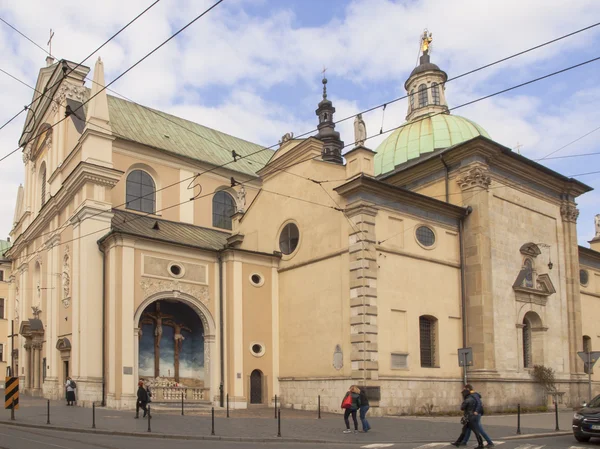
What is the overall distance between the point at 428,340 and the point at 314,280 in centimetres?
505

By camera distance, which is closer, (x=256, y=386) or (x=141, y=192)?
(x=256, y=386)

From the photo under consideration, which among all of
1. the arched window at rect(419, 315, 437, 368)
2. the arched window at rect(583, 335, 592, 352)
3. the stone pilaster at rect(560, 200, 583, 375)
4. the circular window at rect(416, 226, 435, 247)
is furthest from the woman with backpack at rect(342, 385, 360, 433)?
the arched window at rect(583, 335, 592, 352)

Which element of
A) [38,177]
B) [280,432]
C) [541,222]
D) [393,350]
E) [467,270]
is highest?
[38,177]

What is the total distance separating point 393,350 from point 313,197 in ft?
22.8

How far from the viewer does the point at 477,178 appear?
26.9 m

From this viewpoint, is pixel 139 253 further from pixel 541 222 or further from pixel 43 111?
pixel 541 222

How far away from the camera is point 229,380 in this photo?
26.8 meters

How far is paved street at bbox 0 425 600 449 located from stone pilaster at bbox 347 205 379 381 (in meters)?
6.98

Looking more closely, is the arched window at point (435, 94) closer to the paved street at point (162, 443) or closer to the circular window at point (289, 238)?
the circular window at point (289, 238)

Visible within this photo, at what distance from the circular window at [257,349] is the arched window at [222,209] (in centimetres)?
1019

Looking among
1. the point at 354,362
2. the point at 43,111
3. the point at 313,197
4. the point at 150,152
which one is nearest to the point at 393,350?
the point at 354,362

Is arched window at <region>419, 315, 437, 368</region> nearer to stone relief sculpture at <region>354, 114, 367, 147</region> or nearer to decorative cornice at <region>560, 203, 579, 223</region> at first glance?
stone relief sculpture at <region>354, 114, 367, 147</region>

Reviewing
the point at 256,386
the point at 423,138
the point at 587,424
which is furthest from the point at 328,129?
the point at 587,424

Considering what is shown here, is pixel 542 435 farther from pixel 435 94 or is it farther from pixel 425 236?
pixel 435 94
